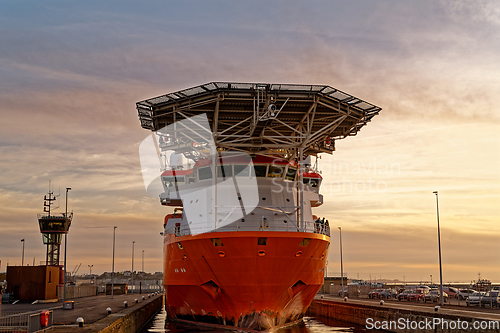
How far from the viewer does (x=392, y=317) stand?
3253 centimetres

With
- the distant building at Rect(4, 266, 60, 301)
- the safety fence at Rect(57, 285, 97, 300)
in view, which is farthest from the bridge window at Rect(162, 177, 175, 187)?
the safety fence at Rect(57, 285, 97, 300)

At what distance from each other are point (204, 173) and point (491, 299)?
24.1m

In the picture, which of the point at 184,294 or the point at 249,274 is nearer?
the point at 249,274

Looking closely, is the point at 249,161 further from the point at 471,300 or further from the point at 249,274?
the point at 471,300

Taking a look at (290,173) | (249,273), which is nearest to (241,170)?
(290,173)

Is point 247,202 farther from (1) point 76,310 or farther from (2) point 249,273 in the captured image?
(1) point 76,310

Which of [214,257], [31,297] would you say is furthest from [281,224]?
[31,297]

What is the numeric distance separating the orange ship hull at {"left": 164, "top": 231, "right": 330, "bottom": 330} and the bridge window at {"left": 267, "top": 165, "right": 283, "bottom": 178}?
600 centimetres

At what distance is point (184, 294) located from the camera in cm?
3262

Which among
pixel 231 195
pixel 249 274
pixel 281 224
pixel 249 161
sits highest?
pixel 249 161

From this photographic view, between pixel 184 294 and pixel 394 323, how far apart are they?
14527mm

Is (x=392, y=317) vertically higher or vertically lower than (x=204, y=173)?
lower

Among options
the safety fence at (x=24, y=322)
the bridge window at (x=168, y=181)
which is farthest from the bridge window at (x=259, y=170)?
the safety fence at (x=24, y=322)

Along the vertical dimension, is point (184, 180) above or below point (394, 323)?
above
